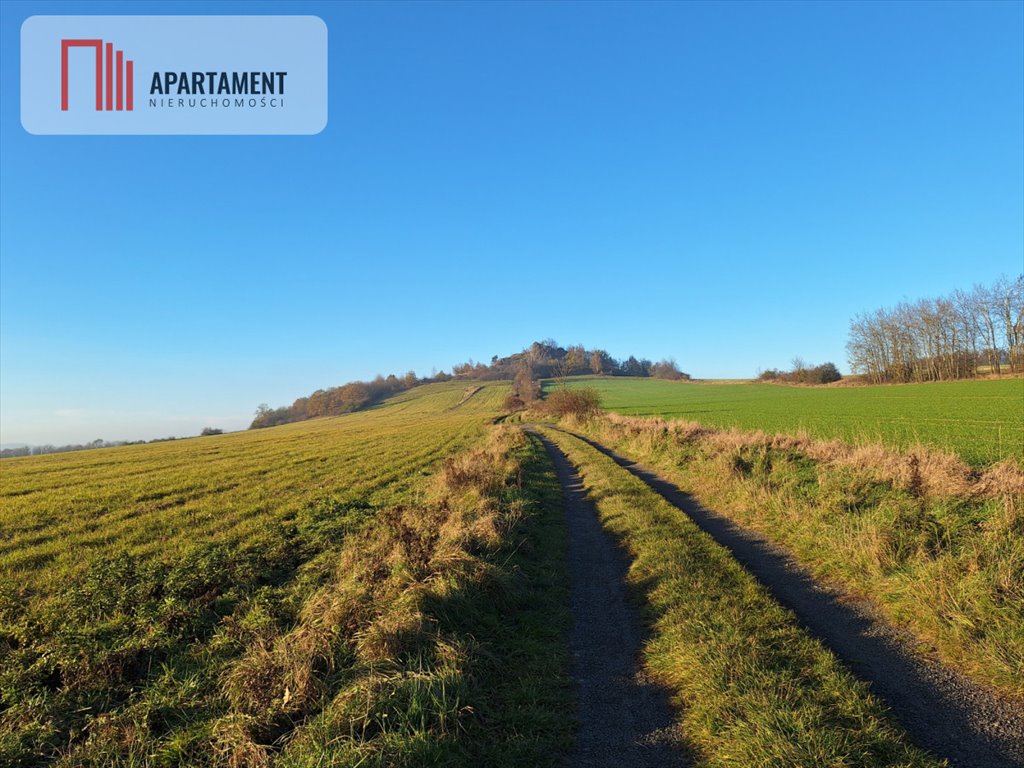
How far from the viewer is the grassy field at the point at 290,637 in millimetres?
4180

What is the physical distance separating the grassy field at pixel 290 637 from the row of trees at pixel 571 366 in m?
130

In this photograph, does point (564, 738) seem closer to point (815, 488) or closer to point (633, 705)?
point (633, 705)

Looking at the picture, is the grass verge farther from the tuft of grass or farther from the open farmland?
the open farmland

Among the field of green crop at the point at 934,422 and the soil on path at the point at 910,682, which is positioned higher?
the field of green crop at the point at 934,422

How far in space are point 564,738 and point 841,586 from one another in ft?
18.2

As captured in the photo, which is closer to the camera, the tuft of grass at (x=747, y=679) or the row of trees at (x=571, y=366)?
the tuft of grass at (x=747, y=679)

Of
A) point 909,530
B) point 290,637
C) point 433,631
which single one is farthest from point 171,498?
point 909,530

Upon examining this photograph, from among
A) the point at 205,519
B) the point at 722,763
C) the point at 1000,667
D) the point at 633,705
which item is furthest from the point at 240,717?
the point at 205,519

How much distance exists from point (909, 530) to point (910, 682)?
3.88 m

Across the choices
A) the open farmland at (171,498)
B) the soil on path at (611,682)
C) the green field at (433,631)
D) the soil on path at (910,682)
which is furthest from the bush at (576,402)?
the soil on path at (910,682)

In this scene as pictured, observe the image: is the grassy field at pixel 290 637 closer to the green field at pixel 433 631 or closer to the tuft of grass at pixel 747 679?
the green field at pixel 433 631

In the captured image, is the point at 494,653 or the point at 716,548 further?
the point at 716,548

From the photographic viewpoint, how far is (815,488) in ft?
37.0

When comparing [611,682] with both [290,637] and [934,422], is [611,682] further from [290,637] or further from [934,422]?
[934,422]
